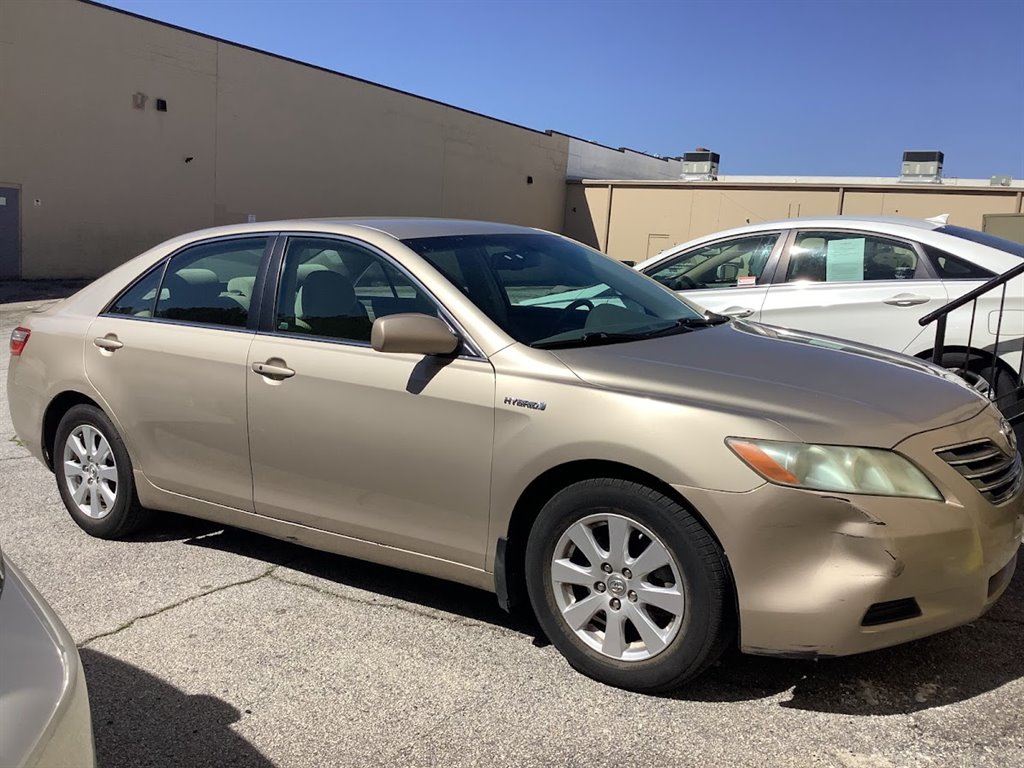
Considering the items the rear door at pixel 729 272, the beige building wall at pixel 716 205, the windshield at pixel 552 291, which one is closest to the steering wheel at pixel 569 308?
the windshield at pixel 552 291

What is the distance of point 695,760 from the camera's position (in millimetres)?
2707

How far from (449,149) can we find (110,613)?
2995 centimetres

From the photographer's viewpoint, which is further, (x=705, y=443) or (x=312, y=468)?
(x=312, y=468)

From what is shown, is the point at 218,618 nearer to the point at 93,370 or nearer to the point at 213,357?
the point at 213,357

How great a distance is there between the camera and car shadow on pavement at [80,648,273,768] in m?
2.76

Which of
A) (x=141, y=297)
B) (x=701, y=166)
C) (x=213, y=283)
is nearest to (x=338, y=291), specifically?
(x=213, y=283)

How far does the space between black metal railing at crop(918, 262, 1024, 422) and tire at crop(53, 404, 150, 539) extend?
14.6 feet

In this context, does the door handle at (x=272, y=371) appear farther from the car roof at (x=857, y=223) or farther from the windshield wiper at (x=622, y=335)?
the car roof at (x=857, y=223)

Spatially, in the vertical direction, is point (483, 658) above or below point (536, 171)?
below

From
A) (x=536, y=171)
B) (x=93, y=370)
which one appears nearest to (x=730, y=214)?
(x=536, y=171)

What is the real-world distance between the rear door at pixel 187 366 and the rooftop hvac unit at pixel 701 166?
3726cm

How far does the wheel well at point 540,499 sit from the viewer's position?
293cm

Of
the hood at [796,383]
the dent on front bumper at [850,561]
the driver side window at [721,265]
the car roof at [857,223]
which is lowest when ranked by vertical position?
the dent on front bumper at [850,561]

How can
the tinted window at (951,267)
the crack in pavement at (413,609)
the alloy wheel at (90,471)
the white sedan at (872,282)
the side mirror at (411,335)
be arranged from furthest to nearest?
1. the tinted window at (951,267)
2. the white sedan at (872,282)
3. the alloy wheel at (90,471)
4. the crack in pavement at (413,609)
5. the side mirror at (411,335)
